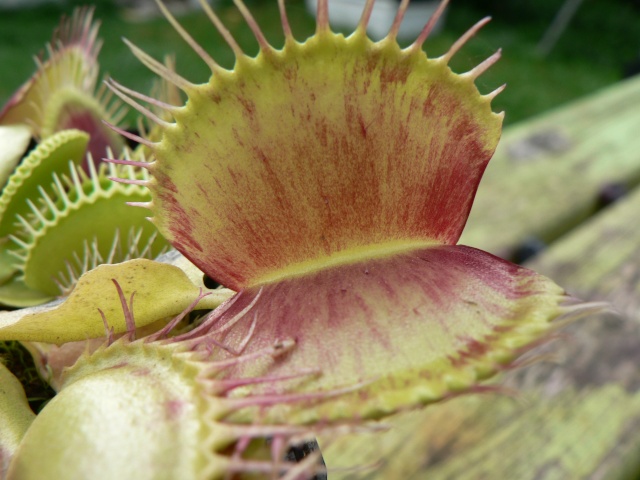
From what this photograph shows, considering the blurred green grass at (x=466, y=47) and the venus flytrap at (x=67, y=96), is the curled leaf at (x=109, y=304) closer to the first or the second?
the venus flytrap at (x=67, y=96)

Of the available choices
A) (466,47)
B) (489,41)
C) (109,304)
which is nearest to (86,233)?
(109,304)

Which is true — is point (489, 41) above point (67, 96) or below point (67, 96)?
below

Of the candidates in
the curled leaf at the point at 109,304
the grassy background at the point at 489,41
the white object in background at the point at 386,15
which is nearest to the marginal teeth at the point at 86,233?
the curled leaf at the point at 109,304

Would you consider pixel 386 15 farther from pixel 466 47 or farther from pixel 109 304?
pixel 109 304

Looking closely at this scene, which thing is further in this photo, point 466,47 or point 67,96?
point 466,47

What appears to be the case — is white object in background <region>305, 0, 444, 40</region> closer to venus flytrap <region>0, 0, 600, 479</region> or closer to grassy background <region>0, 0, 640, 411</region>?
grassy background <region>0, 0, 640, 411</region>

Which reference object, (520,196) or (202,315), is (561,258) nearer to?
(520,196)

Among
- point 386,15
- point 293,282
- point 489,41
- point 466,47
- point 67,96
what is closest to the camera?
point 293,282
